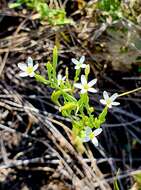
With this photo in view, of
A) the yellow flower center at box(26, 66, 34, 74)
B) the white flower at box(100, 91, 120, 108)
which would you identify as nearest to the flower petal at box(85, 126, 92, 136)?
the white flower at box(100, 91, 120, 108)

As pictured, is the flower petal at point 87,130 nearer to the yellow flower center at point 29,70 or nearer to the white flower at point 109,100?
the white flower at point 109,100

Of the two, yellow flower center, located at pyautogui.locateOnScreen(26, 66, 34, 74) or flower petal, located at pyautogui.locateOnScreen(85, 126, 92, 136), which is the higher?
yellow flower center, located at pyautogui.locateOnScreen(26, 66, 34, 74)

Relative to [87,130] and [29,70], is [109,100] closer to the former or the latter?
[87,130]

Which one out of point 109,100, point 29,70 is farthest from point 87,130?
point 29,70

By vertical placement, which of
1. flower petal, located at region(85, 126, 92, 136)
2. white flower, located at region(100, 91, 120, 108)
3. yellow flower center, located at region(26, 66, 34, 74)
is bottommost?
flower petal, located at region(85, 126, 92, 136)

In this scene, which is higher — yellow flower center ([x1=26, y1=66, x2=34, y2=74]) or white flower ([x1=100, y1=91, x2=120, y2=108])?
yellow flower center ([x1=26, y1=66, x2=34, y2=74])

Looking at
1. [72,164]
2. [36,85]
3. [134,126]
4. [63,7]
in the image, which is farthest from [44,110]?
[63,7]

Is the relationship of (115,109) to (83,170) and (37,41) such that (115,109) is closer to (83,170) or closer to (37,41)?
(83,170)

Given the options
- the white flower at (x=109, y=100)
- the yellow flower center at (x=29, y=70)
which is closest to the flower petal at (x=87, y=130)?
the white flower at (x=109, y=100)

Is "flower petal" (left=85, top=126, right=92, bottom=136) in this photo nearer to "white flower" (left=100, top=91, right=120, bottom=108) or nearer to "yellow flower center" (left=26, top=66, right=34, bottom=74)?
"white flower" (left=100, top=91, right=120, bottom=108)

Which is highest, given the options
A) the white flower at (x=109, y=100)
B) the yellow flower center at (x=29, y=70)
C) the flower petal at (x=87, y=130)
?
the yellow flower center at (x=29, y=70)

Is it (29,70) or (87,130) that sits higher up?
(29,70)
